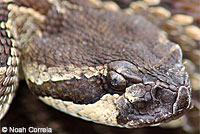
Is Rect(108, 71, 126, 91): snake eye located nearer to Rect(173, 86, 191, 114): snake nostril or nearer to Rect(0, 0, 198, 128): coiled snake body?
Rect(0, 0, 198, 128): coiled snake body

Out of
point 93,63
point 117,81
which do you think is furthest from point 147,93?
point 93,63

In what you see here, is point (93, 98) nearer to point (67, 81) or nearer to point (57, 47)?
point (67, 81)

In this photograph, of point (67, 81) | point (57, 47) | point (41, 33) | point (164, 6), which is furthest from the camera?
point (164, 6)

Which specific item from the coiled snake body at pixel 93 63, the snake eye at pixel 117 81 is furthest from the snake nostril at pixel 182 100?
the snake eye at pixel 117 81

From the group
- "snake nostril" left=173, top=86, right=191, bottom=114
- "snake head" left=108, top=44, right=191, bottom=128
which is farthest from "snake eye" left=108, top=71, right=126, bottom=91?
"snake nostril" left=173, top=86, right=191, bottom=114

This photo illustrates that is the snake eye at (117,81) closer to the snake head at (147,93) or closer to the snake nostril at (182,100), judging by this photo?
the snake head at (147,93)

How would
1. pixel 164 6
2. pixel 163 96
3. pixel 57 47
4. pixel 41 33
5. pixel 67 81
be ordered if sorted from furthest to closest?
pixel 164 6 < pixel 41 33 < pixel 57 47 < pixel 67 81 < pixel 163 96

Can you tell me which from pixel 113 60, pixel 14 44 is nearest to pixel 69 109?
pixel 113 60

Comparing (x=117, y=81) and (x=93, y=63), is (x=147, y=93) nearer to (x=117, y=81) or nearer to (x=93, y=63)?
(x=117, y=81)
